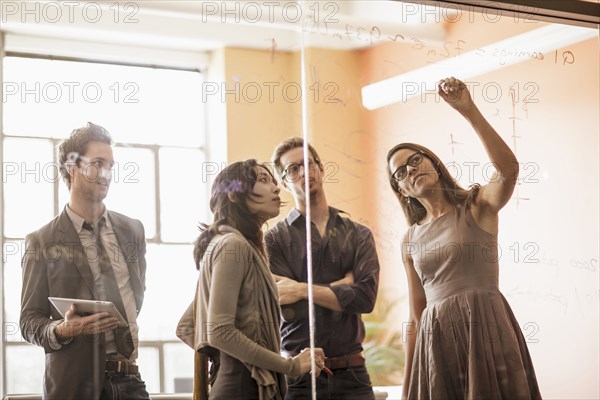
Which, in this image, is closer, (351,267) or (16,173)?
(16,173)

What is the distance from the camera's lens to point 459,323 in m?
2.43

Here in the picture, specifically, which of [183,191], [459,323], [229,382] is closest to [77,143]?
[183,191]

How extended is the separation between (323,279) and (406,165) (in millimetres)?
409

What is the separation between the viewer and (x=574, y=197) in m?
2.69

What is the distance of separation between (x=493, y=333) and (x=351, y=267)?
459 mm

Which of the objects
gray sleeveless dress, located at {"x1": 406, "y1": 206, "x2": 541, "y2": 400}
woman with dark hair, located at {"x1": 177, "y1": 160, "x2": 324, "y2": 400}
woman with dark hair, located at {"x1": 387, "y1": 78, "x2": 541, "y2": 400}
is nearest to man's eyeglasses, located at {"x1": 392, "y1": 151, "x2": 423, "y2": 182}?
woman with dark hair, located at {"x1": 387, "y1": 78, "x2": 541, "y2": 400}

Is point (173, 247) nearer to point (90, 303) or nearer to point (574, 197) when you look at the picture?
point (90, 303)

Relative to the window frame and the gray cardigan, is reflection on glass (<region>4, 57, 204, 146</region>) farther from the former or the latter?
the gray cardigan

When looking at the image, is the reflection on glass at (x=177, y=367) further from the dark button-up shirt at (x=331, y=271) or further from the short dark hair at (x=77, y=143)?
the short dark hair at (x=77, y=143)

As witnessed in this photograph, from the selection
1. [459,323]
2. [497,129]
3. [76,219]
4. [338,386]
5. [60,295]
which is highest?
[497,129]

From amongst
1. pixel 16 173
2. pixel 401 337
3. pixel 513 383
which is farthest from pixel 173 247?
pixel 513 383

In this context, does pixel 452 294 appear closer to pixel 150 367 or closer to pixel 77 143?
pixel 150 367

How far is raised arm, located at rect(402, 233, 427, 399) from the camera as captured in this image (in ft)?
7.88

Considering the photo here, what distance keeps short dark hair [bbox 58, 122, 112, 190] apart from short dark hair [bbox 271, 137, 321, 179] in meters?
0.41
